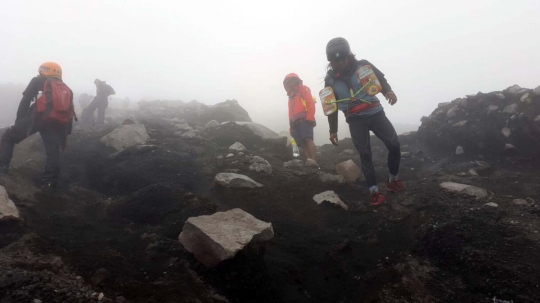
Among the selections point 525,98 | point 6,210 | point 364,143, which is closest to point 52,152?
point 6,210

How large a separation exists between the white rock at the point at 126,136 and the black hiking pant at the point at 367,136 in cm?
474

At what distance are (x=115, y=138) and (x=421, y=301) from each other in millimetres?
6444

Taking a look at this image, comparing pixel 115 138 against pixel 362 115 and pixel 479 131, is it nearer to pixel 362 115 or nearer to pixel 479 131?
pixel 362 115

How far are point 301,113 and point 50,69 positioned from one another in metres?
4.46

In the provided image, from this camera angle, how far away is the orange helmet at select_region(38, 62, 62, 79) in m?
5.04

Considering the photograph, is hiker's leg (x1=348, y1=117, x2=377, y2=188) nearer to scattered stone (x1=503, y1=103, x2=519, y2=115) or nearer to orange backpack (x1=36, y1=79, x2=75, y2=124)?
scattered stone (x1=503, y1=103, x2=519, y2=115)

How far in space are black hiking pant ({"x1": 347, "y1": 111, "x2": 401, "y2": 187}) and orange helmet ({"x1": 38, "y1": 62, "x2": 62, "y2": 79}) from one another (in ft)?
14.8

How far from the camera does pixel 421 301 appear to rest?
2422 mm

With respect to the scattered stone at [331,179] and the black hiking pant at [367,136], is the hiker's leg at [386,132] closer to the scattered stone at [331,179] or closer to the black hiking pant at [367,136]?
the black hiking pant at [367,136]

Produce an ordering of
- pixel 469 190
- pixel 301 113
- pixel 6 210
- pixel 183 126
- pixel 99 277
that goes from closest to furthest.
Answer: pixel 99 277, pixel 6 210, pixel 469 190, pixel 301 113, pixel 183 126

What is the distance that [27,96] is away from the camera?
4.87m

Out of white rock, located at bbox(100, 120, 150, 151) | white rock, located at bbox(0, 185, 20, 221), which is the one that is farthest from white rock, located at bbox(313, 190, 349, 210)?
white rock, located at bbox(100, 120, 150, 151)

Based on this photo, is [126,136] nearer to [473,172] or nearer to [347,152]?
[347,152]

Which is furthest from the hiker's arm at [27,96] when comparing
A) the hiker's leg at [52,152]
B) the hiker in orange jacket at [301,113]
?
the hiker in orange jacket at [301,113]
